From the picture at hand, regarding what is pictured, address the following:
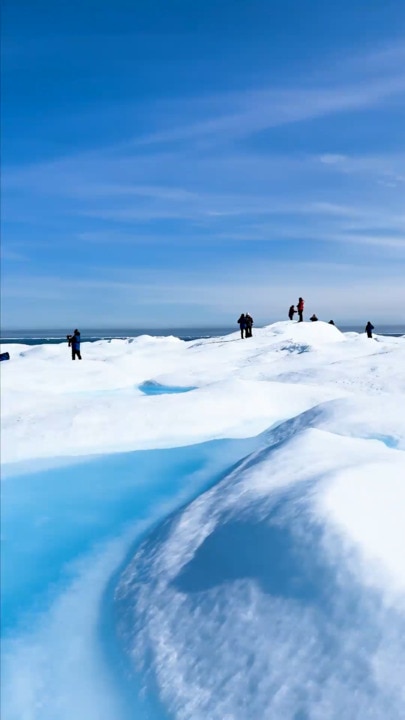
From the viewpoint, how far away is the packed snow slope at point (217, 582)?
3.19m

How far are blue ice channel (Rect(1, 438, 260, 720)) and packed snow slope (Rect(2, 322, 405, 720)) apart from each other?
2cm

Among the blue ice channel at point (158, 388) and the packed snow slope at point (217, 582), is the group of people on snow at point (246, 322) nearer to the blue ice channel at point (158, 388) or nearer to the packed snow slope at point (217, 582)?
the blue ice channel at point (158, 388)

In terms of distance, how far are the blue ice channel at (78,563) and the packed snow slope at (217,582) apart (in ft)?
0.07

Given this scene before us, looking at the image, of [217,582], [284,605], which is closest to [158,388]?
[217,582]

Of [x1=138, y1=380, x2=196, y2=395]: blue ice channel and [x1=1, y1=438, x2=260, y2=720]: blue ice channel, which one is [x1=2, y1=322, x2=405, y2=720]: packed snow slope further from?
[x1=138, y1=380, x2=196, y2=395]: blue ice channel

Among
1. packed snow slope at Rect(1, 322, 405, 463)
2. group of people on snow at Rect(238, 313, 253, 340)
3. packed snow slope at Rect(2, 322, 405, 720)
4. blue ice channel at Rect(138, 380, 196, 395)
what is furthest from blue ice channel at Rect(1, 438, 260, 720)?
group of people on snow at Rect(238, 313, 253, 340)

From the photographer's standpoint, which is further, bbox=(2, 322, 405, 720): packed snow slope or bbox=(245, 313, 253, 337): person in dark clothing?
bbox=(245, 313, 253, 337): person in dark clothing

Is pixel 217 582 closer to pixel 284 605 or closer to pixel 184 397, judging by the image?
A: pixel 284 605

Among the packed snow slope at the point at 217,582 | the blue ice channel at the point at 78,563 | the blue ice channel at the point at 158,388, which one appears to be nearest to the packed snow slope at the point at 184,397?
the blue ice channel at the point at 158,388

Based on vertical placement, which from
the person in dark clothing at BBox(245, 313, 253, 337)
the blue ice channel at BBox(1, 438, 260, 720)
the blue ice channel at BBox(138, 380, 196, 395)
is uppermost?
the person in dark clothing at BBox(245, 313, 253, 337)

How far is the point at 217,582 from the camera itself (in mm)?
4250

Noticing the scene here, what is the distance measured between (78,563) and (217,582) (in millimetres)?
2995

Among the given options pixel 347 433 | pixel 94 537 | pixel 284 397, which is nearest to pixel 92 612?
pixel 94 537

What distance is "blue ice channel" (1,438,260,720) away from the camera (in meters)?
4.09
